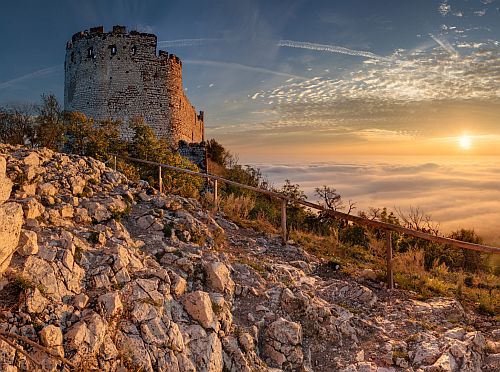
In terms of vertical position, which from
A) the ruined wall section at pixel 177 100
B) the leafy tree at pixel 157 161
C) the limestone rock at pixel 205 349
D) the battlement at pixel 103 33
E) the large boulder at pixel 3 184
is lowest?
the limestone rock at pixel 205 349

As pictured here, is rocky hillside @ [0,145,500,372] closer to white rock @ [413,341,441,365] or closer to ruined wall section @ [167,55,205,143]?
white rock @ [413,341,441,365]

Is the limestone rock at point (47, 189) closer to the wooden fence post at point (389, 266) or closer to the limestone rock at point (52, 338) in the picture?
the limestone rock at point (52, 338)

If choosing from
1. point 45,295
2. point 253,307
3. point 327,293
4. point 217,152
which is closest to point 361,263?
point 327,293

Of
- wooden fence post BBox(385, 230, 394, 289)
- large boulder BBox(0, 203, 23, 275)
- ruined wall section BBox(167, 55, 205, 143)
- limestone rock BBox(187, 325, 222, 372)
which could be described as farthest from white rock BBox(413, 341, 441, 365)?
ruined wall section BBox(167, 55, 205, 143)

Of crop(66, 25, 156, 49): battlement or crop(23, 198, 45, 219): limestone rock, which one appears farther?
crop(66, 25, 156, 49): battlement

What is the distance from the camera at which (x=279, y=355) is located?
20.6ft

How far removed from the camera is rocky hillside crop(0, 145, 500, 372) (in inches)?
198

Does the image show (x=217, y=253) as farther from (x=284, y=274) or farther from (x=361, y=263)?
(x=361, y=263)

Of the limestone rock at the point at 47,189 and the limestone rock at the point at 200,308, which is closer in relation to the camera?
the limestone rock at the point at 200,308

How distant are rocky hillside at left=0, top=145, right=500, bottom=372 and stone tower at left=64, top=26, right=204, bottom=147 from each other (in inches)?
747

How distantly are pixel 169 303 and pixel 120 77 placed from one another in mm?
24380

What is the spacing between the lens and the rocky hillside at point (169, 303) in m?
5.03

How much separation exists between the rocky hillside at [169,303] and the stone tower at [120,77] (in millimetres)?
18968

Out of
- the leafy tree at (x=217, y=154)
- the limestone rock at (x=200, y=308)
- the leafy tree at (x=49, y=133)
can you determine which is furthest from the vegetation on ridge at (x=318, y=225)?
the leafy tree at (x=217, y=154)
